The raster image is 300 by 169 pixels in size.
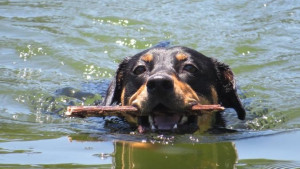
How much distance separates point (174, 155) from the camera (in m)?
5.27

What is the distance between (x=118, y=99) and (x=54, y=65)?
283 cm

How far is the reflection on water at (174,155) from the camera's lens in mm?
4953

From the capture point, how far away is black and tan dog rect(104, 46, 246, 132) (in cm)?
578

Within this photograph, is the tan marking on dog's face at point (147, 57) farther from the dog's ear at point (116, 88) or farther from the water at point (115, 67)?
the water at point (115, 67)

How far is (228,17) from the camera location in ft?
40.5

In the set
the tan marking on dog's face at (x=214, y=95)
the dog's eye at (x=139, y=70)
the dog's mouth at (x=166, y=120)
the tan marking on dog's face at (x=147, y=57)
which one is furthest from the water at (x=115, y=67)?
the tan marking on dog's face at (x=147, y=57)

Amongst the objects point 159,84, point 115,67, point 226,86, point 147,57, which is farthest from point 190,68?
point 115,67

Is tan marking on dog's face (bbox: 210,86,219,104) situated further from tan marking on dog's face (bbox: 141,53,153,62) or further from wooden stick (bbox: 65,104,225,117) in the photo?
wooden stick (bbox: 65,104,225,117)

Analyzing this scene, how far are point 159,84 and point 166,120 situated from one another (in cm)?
50

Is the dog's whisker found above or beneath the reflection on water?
above

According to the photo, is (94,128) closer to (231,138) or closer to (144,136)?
(144,136)

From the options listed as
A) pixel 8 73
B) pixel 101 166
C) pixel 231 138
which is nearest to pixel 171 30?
pixel 8 73

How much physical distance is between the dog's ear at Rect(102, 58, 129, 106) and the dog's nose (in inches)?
55.7

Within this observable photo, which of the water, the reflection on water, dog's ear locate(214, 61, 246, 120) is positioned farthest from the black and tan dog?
the reflection on water
